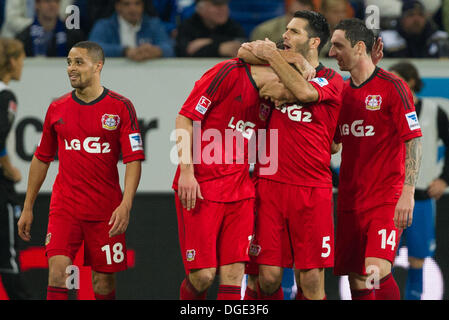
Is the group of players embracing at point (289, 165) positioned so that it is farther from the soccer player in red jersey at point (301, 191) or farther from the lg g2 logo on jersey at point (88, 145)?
the lg g2 logo on jersey at point (88, 145)

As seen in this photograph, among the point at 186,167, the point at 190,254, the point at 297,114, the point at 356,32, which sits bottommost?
the point at 190,254

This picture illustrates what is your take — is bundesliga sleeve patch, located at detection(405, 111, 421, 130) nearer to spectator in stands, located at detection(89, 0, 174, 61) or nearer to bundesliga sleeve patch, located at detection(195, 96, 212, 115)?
bundesliga sleeve patch, located at detection(195, 96, 212, 115)

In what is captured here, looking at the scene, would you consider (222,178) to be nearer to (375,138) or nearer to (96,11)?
(375,138)

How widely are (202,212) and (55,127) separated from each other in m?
1.24

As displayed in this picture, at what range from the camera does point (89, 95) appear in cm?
586

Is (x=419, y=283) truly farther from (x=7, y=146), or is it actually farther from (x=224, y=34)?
(x=7, y=146)

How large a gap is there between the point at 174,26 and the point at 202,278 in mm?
4092

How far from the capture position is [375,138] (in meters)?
5.97

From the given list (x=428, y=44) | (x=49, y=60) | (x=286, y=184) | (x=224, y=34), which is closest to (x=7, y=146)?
(x=49, y=60)

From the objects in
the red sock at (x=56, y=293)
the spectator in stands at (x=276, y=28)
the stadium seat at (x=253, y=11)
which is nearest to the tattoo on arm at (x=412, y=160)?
the red sock at (x=56, y=293)

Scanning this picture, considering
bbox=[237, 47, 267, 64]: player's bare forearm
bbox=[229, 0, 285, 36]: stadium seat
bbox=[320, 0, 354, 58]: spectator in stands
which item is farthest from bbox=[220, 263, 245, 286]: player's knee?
bbox=[229, 0, 285, 36]: stadium seat

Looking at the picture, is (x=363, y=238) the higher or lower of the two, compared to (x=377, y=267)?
higher

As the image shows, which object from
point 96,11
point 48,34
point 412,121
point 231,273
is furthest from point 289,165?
point 96,11

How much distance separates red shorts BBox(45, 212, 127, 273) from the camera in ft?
18.8
